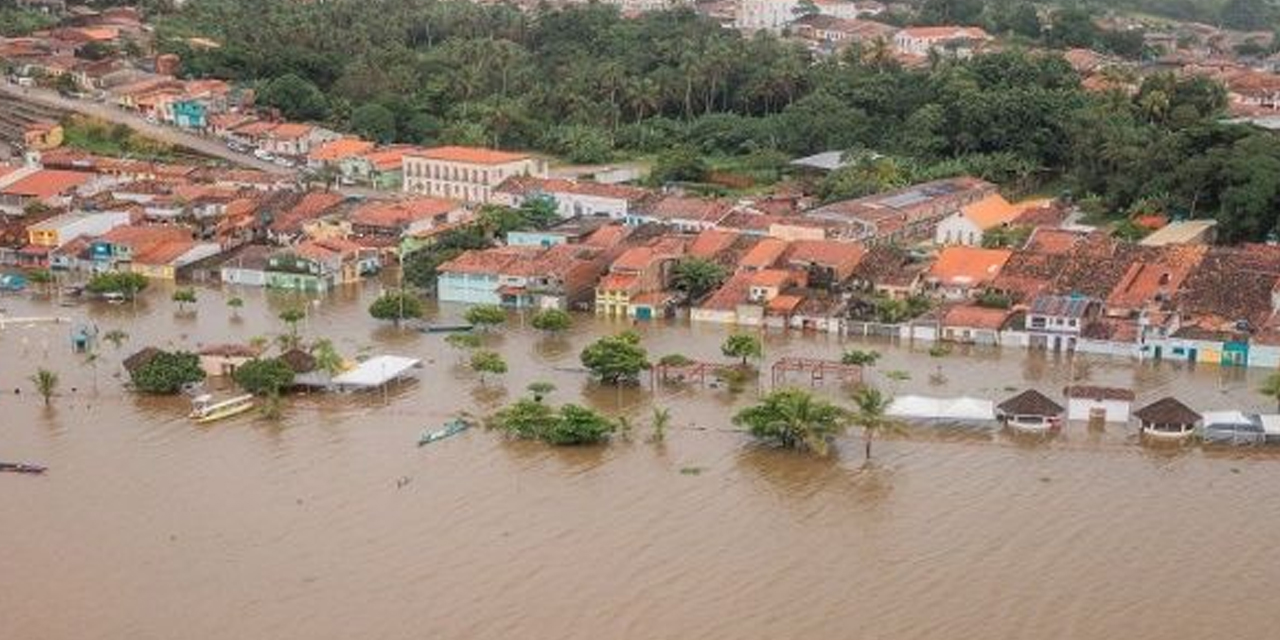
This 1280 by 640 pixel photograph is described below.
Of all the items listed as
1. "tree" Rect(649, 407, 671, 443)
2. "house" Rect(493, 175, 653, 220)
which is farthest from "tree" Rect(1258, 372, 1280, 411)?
"house" Rect(493, 175, 653, 220)

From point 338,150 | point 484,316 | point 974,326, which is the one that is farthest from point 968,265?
point 338,150

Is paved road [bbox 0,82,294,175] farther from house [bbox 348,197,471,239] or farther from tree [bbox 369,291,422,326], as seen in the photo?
tree [bbox 369,291,422,326]

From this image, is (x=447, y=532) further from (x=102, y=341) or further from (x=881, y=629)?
(x=102, y=341)

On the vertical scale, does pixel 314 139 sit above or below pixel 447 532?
above

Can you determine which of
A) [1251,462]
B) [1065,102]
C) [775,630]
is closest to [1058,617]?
[775,630]

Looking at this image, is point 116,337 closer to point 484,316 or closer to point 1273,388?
point 484,316

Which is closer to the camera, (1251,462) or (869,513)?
(869,513)
